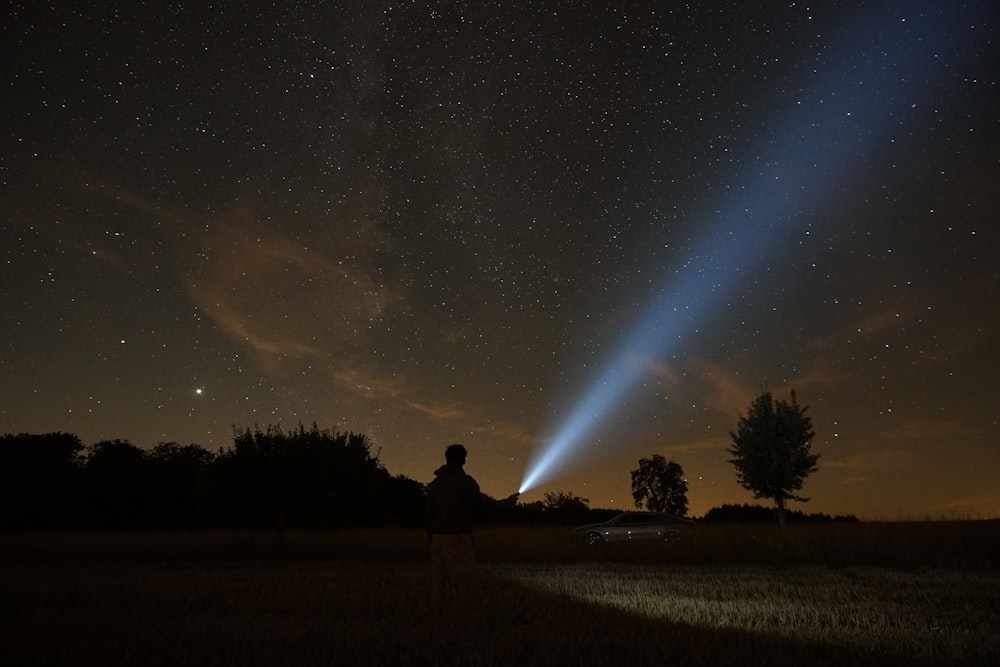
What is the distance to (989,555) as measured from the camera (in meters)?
17.3

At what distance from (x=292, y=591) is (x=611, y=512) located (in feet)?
208

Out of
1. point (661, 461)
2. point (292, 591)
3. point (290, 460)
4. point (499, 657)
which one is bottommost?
point (499, 657)

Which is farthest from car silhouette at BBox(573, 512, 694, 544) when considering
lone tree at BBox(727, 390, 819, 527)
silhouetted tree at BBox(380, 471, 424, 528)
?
silhouetted tree at BBox(380, 471, 424, 528)

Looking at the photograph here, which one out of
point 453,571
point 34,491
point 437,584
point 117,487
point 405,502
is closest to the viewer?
point 453,571

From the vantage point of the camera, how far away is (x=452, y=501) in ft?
25.5

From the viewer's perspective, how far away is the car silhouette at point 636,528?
87.5 ft

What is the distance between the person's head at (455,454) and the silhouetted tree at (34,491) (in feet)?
191

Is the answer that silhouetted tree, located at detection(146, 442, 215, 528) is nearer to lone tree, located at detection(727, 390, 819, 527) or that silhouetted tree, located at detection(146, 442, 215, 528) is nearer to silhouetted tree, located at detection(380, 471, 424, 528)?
silhouetted tree, located at detection(380, 471, 424, 528)

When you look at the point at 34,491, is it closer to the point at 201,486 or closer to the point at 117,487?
the point at 117,487

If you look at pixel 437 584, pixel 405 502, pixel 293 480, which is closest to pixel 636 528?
pixel 293 480

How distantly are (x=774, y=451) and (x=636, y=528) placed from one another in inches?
632

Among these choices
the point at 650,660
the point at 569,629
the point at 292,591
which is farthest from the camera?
the point at 292,591

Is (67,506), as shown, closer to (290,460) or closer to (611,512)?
(290,460)

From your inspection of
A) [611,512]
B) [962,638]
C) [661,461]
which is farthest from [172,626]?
[661,461]
